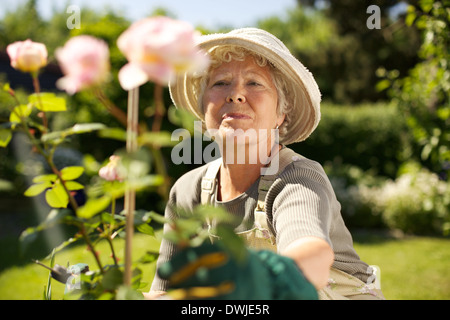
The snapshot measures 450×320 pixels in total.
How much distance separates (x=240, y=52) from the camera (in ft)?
5.99

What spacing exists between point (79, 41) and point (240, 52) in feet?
4.08

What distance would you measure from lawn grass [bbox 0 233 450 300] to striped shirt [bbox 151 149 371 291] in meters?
1.92

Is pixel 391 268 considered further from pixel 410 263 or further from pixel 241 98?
pixel 241 98

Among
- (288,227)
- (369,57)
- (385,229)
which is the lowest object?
(288,227)

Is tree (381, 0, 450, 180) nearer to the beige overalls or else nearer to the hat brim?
the hat brim

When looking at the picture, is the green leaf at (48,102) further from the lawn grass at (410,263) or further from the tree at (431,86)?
the lawn grass at (410,263)

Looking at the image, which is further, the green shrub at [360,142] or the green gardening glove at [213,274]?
the green shrub at [360,142]

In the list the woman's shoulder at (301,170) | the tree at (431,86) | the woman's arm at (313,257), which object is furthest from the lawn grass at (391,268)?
the woman's arm at (313,257)

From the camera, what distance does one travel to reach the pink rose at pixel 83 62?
0.64 meters

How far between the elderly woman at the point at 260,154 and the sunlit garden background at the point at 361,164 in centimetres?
26
